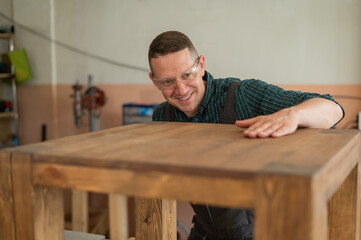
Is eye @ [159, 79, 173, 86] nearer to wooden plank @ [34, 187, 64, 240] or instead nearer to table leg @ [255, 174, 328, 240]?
wooden plank @ [34, 187, 64, 240]

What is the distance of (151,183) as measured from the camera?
0.81 metres

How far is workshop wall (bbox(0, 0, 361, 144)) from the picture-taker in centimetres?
302

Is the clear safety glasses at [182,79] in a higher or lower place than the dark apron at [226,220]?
higher

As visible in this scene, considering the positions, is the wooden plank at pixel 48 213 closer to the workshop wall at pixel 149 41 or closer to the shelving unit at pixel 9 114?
the workshop wall at pixel 149 41

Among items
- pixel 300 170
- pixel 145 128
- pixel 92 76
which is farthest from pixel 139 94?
pixel 300 170

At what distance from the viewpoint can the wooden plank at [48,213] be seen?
3.14ft

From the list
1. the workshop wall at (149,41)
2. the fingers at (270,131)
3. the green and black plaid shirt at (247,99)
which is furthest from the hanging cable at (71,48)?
the fingers at (270,131)

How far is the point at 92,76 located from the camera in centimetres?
406

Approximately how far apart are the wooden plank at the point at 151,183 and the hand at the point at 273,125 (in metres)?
0.39

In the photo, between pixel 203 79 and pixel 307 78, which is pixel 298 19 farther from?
pixel 203 79

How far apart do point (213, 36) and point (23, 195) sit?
2705 mm

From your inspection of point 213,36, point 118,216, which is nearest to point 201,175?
point 118,216

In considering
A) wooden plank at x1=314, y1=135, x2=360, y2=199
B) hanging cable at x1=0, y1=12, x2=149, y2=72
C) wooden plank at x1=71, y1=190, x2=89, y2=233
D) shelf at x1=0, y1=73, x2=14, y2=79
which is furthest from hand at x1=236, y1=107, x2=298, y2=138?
shelf at x1=0, y1=73, x2=14, y2=79

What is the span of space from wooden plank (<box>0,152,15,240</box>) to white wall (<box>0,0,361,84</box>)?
2.55 metres
